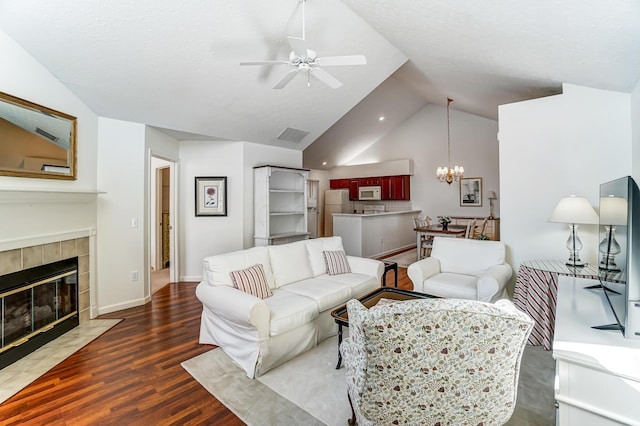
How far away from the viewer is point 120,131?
3.56 m

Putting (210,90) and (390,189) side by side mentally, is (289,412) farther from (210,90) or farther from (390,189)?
(390,189)

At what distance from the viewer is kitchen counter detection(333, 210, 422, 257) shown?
20.6 feet

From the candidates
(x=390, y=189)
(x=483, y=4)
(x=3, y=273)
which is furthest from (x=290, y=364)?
(x=390, y=189)

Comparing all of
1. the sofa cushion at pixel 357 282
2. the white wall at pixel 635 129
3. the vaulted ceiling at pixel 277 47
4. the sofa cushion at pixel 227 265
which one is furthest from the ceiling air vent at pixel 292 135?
the white wall at pixel 635 129

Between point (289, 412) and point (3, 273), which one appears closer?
point (289, 412)

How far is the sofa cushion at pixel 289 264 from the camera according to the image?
10.2 feet

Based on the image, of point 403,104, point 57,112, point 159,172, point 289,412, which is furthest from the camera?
point 403,104

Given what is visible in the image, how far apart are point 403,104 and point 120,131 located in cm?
634

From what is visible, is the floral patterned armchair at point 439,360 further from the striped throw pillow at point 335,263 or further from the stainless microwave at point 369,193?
the stainless microwave at point 369,193

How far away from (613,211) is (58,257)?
15.1 ft

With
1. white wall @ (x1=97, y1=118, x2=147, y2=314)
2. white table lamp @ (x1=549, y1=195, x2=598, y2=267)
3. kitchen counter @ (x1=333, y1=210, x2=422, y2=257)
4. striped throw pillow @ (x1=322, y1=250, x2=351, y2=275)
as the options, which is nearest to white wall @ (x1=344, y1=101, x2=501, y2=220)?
kitchen counter @ (x1=333, y1=210, x2=422, y2=257)

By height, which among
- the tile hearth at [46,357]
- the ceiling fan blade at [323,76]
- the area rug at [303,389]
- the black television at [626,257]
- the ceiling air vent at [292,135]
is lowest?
the area rug at [303,389]

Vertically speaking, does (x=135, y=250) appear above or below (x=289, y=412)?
above

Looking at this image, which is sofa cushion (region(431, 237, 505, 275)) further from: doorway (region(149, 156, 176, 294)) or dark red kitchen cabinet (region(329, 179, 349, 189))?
dark red kitchen cabinet (region(329, 179, 349, 189))
